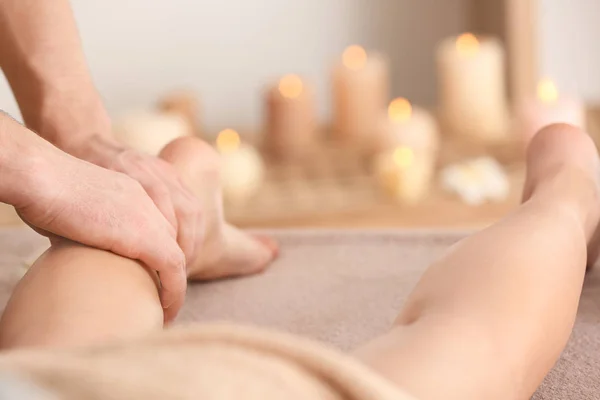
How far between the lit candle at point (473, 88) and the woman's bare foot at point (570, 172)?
88 cm

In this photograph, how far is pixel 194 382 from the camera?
1.31 feet

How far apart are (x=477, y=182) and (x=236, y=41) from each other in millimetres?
734

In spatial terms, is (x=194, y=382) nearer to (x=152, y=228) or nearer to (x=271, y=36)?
(x=152, y=228)

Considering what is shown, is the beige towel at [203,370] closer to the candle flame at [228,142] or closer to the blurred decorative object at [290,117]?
the candle flame at [228,142]

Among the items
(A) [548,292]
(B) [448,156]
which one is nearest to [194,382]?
(A) [548,292]

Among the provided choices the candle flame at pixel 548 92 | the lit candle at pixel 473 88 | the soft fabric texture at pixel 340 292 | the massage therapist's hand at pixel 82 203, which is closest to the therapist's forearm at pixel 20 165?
the massage therapist's hand at pixel 82 203

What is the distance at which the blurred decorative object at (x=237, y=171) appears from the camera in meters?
1.63

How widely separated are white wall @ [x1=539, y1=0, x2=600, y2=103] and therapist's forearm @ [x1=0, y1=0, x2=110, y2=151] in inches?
48.1

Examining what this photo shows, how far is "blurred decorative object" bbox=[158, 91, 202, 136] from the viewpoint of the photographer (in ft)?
5.99

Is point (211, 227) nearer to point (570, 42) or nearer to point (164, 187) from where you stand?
point (164, 187)

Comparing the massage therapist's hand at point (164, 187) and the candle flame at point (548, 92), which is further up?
the massage therapist's hand at point (164, 187)

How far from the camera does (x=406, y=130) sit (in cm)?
167

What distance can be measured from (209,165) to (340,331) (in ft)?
0.79

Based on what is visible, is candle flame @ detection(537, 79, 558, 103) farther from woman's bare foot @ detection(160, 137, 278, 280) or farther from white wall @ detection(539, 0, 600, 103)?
woman's bare foot @ detection(160, 137, 278, 280)
